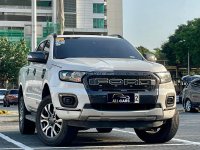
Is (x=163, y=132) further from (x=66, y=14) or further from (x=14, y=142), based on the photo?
(x=66, y=14)

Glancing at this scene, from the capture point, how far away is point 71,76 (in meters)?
10.2

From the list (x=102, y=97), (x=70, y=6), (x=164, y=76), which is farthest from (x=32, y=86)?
(x=70, y=6)

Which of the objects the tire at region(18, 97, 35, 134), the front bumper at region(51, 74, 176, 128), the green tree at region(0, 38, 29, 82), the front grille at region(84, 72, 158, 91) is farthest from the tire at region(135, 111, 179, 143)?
the green tree at region(0, 38, 29, 82)

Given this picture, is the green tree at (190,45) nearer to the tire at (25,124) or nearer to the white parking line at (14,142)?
the tire at (25,124)

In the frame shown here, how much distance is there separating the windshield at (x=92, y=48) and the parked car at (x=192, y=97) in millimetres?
15167

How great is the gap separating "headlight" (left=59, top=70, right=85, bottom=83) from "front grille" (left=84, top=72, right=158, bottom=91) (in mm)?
119

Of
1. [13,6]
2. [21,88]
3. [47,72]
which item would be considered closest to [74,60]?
[47,72]

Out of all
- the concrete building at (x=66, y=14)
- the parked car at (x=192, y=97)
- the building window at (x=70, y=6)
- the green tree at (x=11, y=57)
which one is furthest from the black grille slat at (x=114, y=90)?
the building window at (x=70, y=6)

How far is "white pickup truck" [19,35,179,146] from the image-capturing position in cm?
997

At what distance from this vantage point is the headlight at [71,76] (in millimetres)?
10070

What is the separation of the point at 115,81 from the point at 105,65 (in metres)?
0.41

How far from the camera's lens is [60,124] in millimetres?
10398

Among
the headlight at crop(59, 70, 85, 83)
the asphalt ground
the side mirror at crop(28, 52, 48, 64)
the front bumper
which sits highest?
the side mirror at crop(28, 52, 48, 64)

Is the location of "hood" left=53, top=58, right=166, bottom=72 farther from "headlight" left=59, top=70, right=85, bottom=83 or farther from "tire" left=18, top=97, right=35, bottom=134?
"tire" left=18, top=97, right=35, bottom=134
